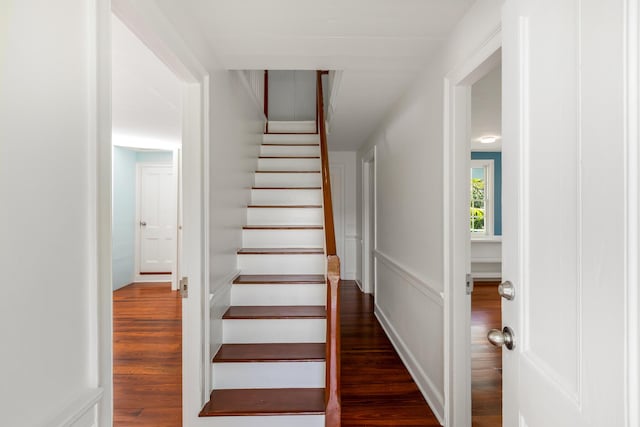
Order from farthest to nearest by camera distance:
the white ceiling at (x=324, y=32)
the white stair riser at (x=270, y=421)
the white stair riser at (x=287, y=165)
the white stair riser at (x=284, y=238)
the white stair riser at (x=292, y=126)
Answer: the white stair riser at (x=292, y=126), the white stair riser at (x=287, y=165), the white stair riser at (x=284, y=238), the white stair riser at (x=270, y=421), the white ceiling at (x=324, y=32)

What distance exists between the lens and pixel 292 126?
4.68 metres

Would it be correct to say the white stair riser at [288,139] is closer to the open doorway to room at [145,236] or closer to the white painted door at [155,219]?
the open doorway to room at [145,236]

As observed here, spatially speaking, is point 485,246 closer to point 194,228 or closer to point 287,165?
point 287,165

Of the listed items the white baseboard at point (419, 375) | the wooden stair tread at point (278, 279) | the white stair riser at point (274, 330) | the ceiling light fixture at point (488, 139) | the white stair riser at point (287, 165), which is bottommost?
the white baseboard at point (419, 375)

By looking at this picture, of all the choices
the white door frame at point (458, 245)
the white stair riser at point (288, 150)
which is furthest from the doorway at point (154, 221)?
the white door frame at point (458, 245)

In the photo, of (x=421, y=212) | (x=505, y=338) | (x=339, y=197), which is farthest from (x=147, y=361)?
(x=339, y=197)

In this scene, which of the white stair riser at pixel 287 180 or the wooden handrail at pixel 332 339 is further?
the white stair riser at pixel 287 180

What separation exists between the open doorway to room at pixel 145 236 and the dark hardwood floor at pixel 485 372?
1.97 m

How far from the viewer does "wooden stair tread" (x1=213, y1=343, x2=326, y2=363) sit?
2090mm
